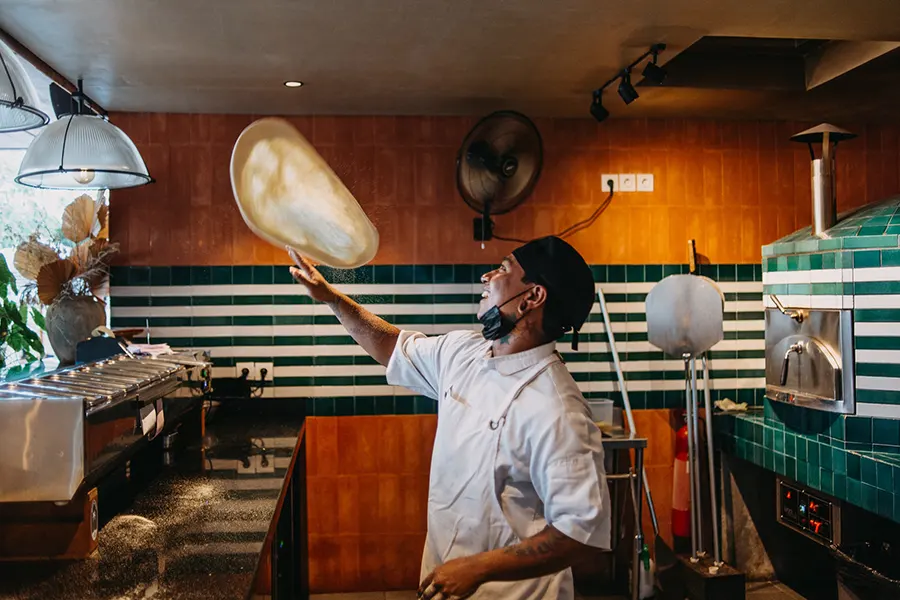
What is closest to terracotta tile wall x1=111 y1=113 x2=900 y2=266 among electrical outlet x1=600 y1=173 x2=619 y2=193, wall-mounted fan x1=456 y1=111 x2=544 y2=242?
electrical outlet x1=600 y1=173 x2=619 y2=193

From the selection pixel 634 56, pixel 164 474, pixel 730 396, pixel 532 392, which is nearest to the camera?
pixel 532 392

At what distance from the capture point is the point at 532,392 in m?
1.95

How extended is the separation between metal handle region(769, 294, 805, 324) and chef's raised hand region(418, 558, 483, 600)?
8.91 ft

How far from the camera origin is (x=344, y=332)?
15.0 ft

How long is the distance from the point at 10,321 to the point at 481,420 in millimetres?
2721

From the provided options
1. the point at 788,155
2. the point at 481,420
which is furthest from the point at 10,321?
the point at 788,155

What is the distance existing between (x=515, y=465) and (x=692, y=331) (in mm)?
2506

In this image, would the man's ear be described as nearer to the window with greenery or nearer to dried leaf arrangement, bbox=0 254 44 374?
dried leaf arrangement, bbox=0 254 44 374

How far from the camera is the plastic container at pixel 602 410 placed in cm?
439

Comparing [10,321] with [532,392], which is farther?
[10,321]

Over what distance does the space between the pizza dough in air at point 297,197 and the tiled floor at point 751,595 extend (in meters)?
Result: 2.99

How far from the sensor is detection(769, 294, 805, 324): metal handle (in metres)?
3.87

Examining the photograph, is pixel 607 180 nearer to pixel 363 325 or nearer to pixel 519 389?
pixel 363 325

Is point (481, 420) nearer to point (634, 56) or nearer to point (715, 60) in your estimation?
point (634, 56)
